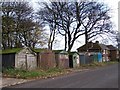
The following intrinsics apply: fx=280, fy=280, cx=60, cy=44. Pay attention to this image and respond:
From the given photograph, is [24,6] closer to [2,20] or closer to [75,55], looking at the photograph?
[2,20]

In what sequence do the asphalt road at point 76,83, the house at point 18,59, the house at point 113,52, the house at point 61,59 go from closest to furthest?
the asphalt road at point 76,83 < the house at point 18,59 < the house at point 61,59 < the house at point 113,52

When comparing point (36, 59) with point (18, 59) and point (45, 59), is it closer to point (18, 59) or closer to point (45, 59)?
point (45, 59)

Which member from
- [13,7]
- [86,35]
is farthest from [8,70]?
[86,35]

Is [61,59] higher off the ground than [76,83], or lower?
higher

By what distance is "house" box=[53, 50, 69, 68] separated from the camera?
36.6m

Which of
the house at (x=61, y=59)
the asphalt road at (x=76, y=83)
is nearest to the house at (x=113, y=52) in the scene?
the house at (x=61, y=59)

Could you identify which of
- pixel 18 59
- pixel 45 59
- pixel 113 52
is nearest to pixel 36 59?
pixel 45 59

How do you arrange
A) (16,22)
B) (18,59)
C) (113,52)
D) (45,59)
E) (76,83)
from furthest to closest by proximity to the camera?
(113,52) < (16,22) < (45,59) < (18,59) < (76,83)

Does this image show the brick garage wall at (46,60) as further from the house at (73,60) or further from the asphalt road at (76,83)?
the asphalt road at (76,83)

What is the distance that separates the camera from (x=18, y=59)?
2891cm

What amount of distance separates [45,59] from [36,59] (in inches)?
73.1

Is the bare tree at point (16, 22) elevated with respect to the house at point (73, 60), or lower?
elevated

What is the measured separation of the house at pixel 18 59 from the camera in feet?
94.0

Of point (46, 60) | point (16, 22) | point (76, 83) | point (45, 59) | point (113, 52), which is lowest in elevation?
Answer: point (76, 83)
